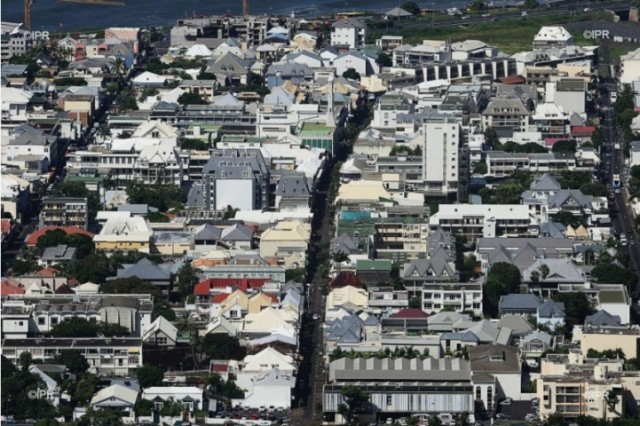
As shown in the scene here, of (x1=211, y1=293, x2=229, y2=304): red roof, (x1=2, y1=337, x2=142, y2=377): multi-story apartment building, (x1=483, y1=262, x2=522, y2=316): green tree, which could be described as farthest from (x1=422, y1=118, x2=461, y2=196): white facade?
(x1=2, y1=337, x2=142, y2=377): multi-story apartment building

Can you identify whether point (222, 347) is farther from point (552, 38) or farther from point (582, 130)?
point (552, 38)

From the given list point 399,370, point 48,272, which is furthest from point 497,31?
point 399,370

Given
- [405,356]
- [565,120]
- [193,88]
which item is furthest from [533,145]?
[405,356]

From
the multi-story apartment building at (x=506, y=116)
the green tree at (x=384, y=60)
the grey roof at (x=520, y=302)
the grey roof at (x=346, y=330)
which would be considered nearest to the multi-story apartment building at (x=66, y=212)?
the grey roof at (x=346, y=330)

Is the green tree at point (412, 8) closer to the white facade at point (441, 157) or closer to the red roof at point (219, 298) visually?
the white facade at point (441, 157)

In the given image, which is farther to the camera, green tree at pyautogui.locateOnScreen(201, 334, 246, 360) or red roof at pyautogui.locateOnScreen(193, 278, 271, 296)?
red roof at pyautogui.locateOnScreen(193, 278, 271, 296)

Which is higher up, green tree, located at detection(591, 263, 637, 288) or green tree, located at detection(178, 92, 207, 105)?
green tree, located at detection(178, 92, 207, 105)

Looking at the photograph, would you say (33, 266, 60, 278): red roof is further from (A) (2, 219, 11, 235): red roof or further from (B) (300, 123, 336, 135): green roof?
(B) (300, 123, 336, 135): green roof
